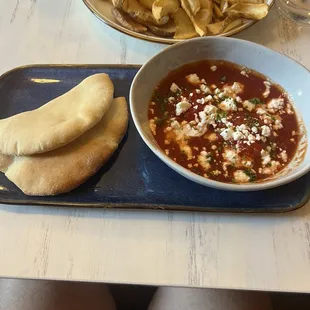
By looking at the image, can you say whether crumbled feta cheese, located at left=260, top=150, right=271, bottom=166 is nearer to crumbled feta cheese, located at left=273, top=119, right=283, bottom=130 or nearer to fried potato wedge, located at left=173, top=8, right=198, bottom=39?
crumbled feta cheese, located at left=273, top=119, right=283, bottom=130

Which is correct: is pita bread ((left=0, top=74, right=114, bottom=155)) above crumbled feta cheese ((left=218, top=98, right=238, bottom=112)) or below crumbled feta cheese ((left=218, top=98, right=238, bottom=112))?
above

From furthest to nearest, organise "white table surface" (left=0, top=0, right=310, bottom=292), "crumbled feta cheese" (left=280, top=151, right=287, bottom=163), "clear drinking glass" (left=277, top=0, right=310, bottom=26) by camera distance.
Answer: "clear drinking glass" (left=277, top=0, right=310, bottom=26) → "crumbled feta cheese" (left=280, top=151, right=287, bottom=163) → "white table surface" (left=0, top=0, right=310, bottom=292)

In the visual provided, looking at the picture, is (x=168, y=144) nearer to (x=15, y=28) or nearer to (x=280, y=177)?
(x=280, y=177)

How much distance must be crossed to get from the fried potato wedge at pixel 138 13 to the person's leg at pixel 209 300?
0.66 metres

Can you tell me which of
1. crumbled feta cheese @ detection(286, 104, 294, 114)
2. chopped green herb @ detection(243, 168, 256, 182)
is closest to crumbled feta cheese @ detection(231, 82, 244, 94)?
crumbled feta cheese @ detection(286, 104, 294, 114)

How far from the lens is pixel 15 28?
122cm

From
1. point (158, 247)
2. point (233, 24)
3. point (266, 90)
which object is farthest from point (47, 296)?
point (233, 24)

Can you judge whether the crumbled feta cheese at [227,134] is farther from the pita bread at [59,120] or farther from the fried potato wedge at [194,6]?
the fried potato wedge at [194,6]

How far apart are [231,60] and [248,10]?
181 millimetres

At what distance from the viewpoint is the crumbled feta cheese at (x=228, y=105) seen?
0.95m

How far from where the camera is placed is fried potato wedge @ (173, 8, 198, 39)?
1.10 metres

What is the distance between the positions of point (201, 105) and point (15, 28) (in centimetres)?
61

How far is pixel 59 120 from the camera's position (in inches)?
35.0

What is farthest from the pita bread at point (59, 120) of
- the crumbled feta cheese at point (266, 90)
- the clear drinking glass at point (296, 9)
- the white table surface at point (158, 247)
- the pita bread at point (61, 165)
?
the clear drinking glass at point (296, 9)
